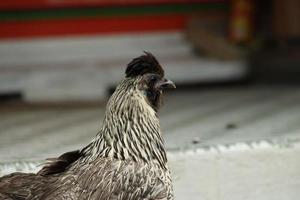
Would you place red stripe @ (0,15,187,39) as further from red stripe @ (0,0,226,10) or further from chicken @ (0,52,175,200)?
chicken @ (0,52,175,200)

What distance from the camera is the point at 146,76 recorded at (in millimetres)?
2959

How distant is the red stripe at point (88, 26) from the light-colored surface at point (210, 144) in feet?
2.99

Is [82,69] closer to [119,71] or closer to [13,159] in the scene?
[119,71]

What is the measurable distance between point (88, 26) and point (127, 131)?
3.01 metres

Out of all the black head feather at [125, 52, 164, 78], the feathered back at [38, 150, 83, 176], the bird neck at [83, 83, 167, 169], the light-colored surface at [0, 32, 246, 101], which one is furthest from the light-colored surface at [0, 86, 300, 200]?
the black head feather at [125, 52, 164, 78]

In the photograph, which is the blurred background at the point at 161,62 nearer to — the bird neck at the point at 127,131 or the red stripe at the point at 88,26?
the red stripe at the point at 88,26

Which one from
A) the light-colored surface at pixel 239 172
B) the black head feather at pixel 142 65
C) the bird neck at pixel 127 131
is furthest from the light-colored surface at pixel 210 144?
the black head feather at pixel 142 65

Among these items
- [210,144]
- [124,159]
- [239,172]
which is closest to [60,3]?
[210,144]

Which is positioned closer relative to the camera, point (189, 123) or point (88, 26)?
point (189, 123)

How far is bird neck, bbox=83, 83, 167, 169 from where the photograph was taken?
295 centimetres

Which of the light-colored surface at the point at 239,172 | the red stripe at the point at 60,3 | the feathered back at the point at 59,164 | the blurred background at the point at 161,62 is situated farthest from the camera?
the red stripe at the point at 60,3

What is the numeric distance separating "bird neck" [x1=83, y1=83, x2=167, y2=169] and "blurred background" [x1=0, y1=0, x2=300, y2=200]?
105 centimetres

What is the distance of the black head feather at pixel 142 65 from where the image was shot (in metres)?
2.93

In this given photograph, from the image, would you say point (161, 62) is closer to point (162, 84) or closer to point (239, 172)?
point (239, 172)
